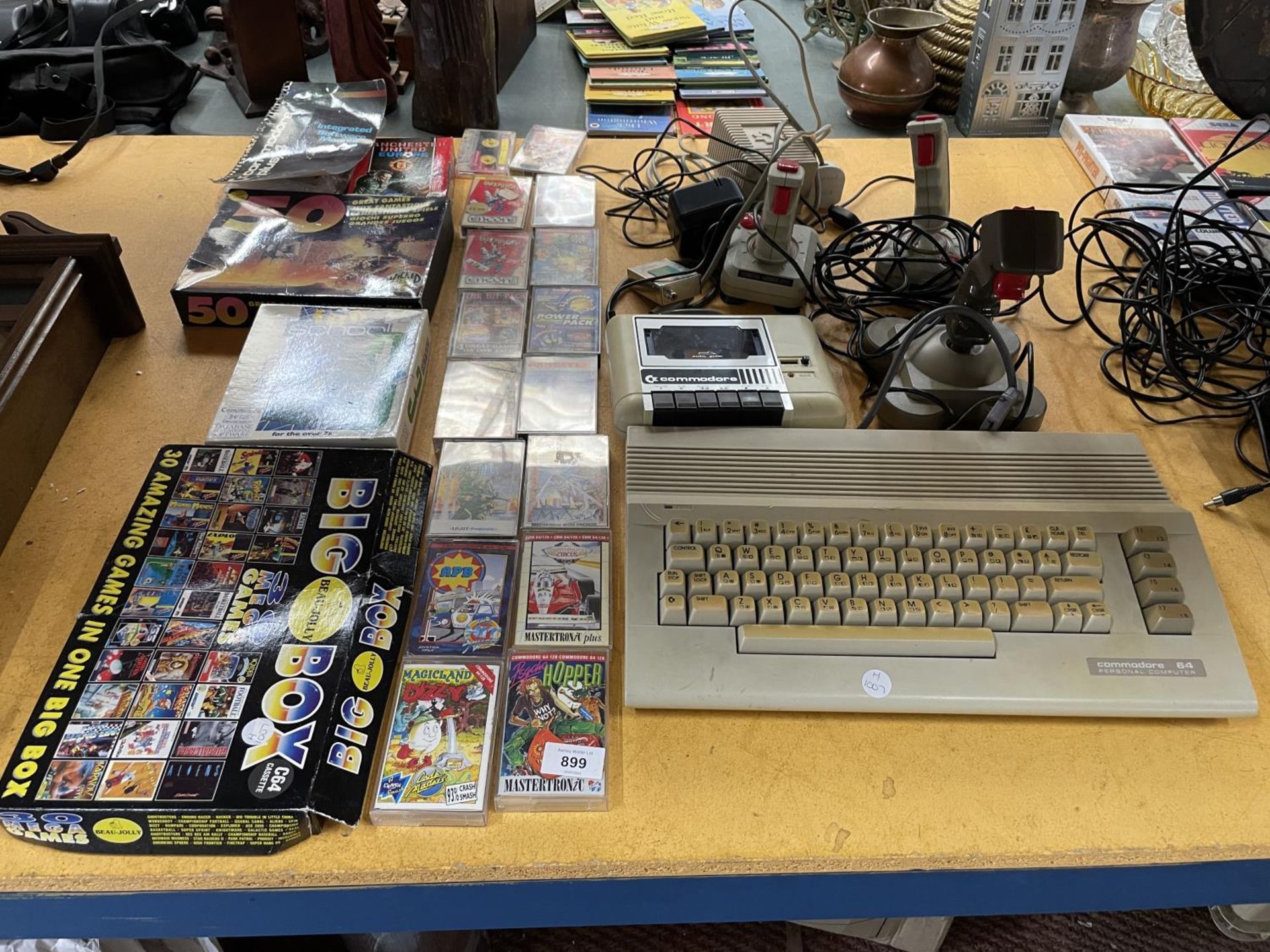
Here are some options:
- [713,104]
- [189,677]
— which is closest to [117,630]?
[189,677]

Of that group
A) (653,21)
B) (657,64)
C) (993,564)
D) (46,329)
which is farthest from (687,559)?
(653,21)

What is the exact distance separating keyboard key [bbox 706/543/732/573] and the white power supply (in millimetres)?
518

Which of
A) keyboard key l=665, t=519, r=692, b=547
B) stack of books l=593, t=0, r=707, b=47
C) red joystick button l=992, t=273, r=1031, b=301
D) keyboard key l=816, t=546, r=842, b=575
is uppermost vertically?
red joystick button l=992, t=273, r=1031, b=301

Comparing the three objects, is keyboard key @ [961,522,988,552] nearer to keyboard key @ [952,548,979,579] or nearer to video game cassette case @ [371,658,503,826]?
keyboard key @ [952,548,979,579]

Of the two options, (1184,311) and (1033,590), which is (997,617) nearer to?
(1033,590)

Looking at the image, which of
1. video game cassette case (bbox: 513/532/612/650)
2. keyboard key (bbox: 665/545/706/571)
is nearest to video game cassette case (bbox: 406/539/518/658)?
video game cassette case (bbox: 513/532/612/650)

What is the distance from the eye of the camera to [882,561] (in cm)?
66

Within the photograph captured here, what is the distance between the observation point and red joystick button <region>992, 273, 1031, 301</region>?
68cm

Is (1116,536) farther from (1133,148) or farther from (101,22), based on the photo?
(101,22)

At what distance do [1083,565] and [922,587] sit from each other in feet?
0.41

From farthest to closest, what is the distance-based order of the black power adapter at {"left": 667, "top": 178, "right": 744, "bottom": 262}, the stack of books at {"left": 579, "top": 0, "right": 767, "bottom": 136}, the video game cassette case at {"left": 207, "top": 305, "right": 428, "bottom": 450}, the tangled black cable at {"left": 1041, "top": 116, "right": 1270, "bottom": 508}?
the stack of books at {"left": 579, "top": 0, "right": 767, "bottom": 136}, the black power adapter at {"left": 667, "top": 178, "right": 744, "bottom": 262}, the tangled black cable at {"left": 1041, "top": 116, "right": 1270, "bottom": 508}, the video game cassette case at {"left": 207, "top": 305, "right": 428, "bottom": 450}

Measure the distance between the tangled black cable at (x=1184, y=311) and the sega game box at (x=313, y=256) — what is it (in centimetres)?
65

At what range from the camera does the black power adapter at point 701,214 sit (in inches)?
37.5

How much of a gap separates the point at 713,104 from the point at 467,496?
2.90ft
